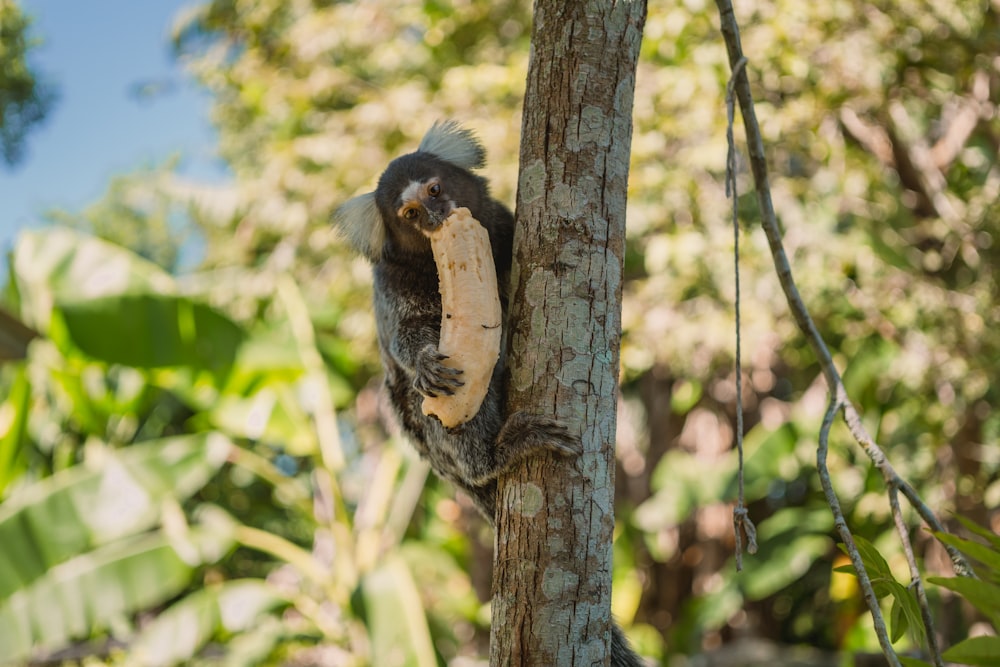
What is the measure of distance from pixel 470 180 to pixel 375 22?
4.84m

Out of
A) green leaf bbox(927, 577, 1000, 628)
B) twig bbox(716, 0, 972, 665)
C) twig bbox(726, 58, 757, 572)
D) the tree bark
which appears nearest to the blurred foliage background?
twig bbox(716, 0, 972, 665)

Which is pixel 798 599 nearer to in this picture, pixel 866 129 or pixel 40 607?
pixel 866 129

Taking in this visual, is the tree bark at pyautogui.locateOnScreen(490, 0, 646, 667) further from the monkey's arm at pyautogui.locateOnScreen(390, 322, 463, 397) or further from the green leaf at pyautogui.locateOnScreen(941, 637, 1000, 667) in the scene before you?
the green leaf at pyautogui.locateOnScreen(941, 637, 1000, 667)

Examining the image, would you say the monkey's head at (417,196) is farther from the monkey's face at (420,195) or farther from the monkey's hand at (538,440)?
the monkey's hand at (538,440)

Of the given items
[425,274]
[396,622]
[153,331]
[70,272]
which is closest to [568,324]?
[425,274]

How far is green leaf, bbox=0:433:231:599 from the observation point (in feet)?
16.7

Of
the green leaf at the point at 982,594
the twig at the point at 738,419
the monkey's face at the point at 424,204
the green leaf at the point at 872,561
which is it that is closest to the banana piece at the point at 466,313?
the twig at the point at 738,419

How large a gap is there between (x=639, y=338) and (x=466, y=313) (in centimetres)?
424

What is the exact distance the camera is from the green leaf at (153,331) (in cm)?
507

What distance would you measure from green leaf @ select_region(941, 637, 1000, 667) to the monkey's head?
191cm

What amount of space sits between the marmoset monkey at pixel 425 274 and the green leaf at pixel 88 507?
2.89 m

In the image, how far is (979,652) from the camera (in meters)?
1.47

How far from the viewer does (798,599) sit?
336 inches

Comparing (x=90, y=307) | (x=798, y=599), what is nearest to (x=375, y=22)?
(x=90, y=307)
